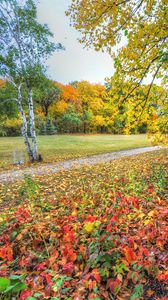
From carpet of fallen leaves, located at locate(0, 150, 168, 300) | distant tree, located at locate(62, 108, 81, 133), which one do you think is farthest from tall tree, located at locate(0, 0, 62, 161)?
distant tree, located at locate(62, 108, 81, 133)

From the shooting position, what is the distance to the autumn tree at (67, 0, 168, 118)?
12.3 feet

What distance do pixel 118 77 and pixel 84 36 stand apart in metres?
1.41

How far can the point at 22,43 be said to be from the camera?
33.4 feet

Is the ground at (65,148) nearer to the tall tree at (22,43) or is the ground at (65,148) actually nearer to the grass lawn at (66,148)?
the grass lawn at (66,148)

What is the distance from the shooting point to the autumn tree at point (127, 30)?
3.75m

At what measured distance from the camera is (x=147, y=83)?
476 cm

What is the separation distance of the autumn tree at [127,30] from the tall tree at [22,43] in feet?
20.6

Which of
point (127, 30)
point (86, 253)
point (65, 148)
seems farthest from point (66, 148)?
point (86, 253)

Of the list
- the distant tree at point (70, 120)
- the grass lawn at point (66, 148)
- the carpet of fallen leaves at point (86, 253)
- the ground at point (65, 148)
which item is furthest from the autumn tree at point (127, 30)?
the distant tree at point (70, 120)

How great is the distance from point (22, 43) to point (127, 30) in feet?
28.2

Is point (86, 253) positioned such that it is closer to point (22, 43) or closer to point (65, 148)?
point (22, 43)

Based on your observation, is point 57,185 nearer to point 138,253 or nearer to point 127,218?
point 127,218

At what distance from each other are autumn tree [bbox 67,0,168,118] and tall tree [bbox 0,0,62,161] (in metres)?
6.28

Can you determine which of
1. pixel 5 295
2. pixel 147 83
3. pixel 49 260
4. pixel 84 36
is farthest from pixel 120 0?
pixel 5 295
